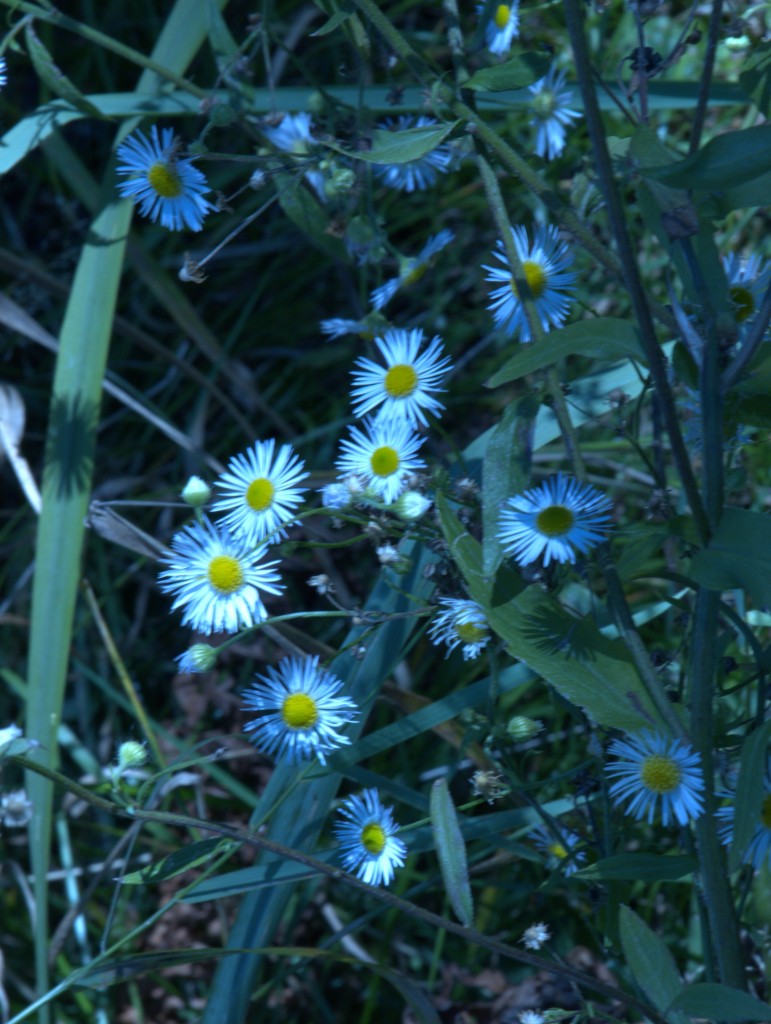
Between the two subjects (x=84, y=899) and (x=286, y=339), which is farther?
(x=286, y=339)

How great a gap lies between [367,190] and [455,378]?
1.79 feet

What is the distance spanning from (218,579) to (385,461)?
A: 13 cm

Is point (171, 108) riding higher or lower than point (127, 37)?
lower

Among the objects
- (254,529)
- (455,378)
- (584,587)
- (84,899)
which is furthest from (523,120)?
(84,899)

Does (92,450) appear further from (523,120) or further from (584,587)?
(523,120)

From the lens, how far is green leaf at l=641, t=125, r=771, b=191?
1.67 feet

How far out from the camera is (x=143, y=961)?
79cm

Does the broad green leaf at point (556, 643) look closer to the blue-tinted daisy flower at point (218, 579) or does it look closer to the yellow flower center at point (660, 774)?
the yellow flower center at point (660, 774)

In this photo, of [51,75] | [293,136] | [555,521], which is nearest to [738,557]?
[555,521]

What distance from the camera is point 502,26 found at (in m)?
0.81

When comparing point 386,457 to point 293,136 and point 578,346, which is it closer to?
point 578,346

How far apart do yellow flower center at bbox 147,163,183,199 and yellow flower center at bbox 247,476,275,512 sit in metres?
0.21

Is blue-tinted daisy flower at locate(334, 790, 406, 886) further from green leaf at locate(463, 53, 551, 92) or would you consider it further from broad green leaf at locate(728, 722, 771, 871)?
green leaf at locate(463, 53, 551, 92)

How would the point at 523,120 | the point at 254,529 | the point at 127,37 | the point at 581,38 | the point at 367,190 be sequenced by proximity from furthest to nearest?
the point at 127,37, the point at 523,120, the point at 367,190, the point at 254,529, the point at 581,38
